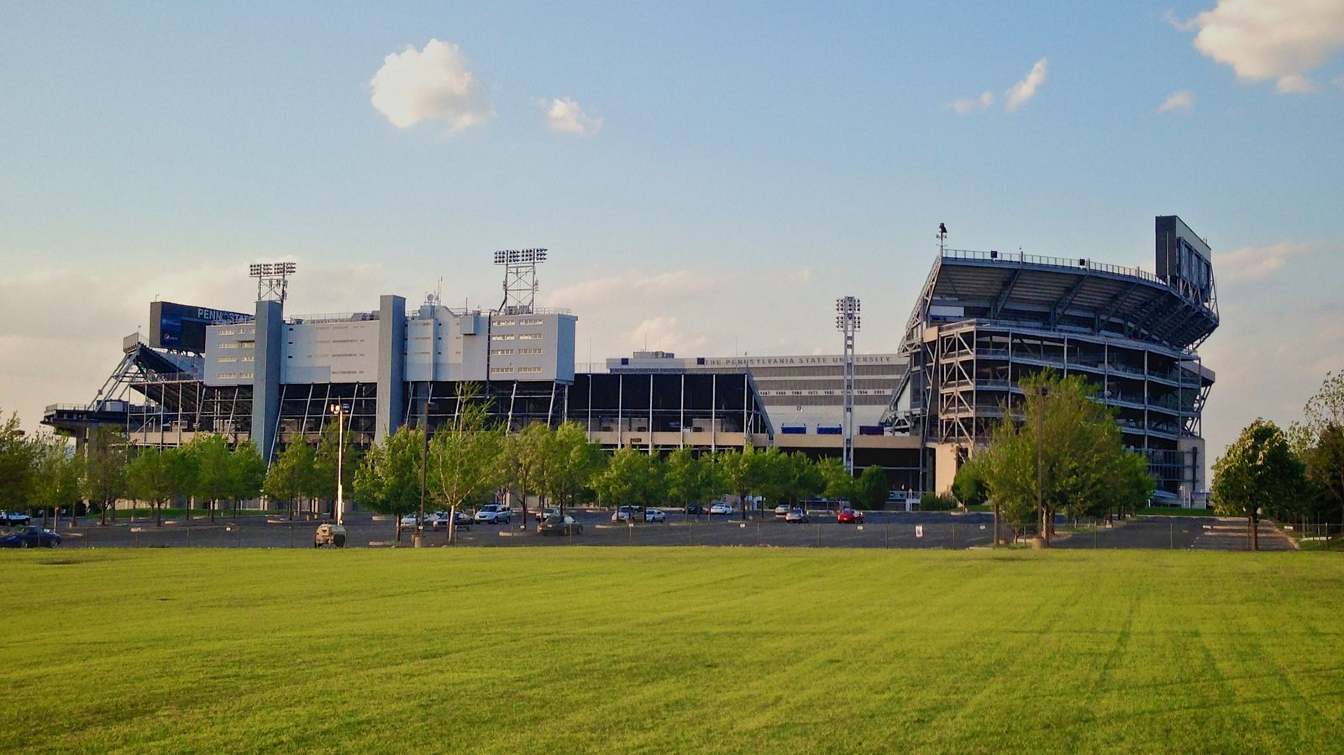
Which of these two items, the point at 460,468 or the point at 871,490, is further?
the point at 871,490

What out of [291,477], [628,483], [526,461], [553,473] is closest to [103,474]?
[291,477]

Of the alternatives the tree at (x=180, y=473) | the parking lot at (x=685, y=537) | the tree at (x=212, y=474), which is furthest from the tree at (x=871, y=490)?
the tree at (x=180, y=473)

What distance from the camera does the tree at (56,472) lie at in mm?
86250

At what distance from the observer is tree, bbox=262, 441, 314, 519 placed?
110m

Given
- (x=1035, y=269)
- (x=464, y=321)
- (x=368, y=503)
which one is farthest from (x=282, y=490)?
(x=1035, y=269)

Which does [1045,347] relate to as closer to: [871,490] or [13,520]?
[871,490]

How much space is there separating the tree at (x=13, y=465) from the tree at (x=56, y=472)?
58.6ft

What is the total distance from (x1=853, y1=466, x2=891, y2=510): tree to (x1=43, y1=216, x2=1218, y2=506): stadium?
1206 centimetres

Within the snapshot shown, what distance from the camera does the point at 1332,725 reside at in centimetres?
1470

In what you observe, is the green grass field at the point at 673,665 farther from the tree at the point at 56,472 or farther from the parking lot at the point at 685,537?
the tree at the point at 56,472

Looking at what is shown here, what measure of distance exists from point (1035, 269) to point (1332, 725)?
14433 centimetres

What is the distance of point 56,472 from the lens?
93125 mm

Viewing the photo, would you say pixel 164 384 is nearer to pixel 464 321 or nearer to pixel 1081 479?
pixel 464 321

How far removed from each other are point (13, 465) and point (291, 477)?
48399mm
